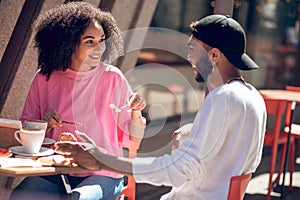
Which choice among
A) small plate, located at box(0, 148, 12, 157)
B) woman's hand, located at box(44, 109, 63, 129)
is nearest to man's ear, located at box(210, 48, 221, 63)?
woman's hand, located at box(44, 109, 63, 129)

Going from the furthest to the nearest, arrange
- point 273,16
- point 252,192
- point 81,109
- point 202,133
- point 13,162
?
point 273,16
point 252,192
point 81,109
point 13,162
point 202,133

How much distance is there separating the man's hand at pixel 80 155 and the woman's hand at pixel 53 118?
1.38ft

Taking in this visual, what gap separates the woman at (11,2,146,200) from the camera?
265 cm

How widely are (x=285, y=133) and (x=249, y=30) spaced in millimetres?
4402

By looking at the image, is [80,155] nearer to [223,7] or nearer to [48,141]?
[48,141]

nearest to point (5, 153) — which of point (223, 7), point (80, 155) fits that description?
point (80, 155)

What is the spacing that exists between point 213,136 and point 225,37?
41 centimetres

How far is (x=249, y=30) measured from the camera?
8781 millimetres

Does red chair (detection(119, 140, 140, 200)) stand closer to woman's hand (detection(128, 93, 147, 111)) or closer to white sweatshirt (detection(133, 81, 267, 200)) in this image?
woman's hand (detection(128, 93, 147, 111))

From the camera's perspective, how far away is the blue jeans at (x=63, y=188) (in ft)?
7.89

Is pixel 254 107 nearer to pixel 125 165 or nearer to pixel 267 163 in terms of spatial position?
pixel 125 165

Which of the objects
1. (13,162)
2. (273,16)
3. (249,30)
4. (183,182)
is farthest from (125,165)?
(273,16)

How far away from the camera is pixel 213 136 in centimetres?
191

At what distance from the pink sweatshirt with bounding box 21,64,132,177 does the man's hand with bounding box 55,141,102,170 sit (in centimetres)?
55
